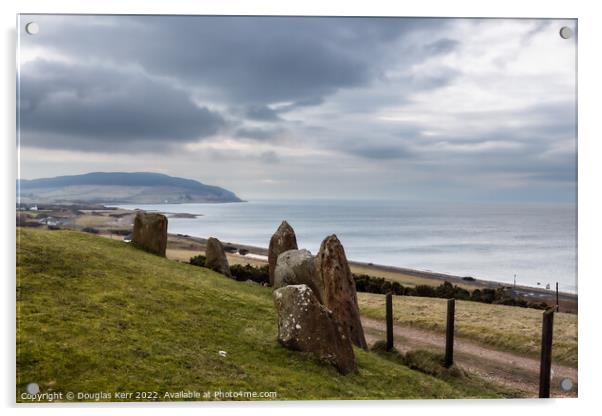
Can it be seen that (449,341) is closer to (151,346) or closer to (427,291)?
(151,346)

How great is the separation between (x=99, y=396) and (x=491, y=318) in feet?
43.3

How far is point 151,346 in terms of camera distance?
9648 millimetres

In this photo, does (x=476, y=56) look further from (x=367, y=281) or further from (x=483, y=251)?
(x=367, y=281)

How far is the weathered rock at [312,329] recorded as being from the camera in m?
9.88

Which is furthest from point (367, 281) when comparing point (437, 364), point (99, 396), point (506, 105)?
point (99, 396)

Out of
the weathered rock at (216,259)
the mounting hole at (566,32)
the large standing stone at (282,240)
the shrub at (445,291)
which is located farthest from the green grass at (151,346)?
the weathered rock at (216,259)

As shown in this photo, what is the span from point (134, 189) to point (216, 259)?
10.7 metres

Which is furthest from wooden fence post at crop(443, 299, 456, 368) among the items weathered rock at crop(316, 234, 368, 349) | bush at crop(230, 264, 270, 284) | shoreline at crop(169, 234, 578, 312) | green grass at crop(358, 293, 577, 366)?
bush at crop(230, 264, 270, 284)

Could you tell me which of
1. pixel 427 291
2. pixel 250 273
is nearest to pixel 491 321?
pixel 427 291

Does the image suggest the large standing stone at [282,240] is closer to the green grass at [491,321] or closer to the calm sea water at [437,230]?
the green grass at [491,321]

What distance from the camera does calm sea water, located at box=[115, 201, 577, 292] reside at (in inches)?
426

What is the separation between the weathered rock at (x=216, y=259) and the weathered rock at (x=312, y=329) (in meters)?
12.8

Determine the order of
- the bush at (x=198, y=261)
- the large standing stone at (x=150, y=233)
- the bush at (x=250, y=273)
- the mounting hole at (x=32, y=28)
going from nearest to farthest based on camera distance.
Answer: the mounting hole at (x=32, y=28) < the large standing stone at (x=150, y=233) < the bush at (x=250, y=273) < the bush at (x=198, y=261)

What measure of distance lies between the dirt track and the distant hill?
709cm
